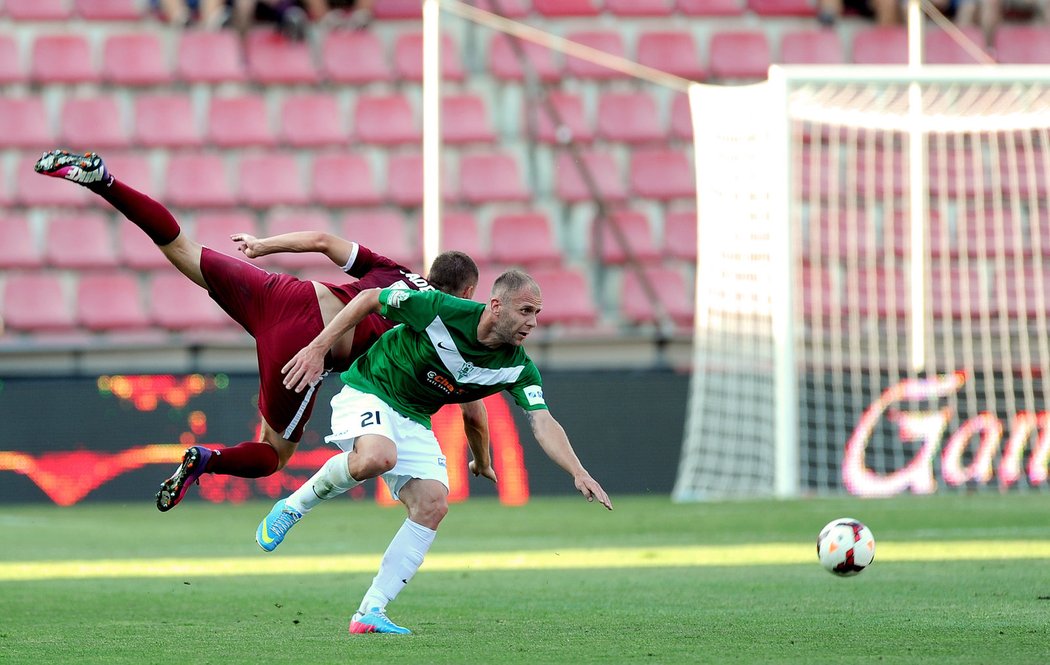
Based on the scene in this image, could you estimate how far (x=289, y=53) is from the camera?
715 inches

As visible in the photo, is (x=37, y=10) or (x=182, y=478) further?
(x=37, y=10)

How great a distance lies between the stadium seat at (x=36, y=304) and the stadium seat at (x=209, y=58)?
9.38 feet

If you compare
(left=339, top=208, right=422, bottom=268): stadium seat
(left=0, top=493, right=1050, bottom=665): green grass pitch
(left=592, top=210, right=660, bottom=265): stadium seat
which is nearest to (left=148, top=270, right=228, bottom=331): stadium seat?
(left=339, top=208, right=422, bottom=268): stadium seat

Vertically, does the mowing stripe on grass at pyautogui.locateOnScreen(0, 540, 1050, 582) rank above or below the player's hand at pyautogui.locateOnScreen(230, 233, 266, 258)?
below

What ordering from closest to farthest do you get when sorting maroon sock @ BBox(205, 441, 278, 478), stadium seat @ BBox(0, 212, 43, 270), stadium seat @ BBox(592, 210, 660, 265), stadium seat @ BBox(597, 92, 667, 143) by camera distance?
maroon sock @ BBox(205, 441, 278, 478)
stadium seat @ BBox(0, 212, 43, 270)
stadium seat @ BBox(592, 210, 660, 265)
stadium seat @ BBox(597, 92, 667, 143)

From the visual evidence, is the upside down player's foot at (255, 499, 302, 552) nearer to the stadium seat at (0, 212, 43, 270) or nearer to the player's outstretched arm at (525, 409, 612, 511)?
the player's outstretched arm at (525, 409, 612, 511)

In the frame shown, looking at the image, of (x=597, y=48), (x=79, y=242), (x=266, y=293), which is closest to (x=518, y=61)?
(x=597, y=48)

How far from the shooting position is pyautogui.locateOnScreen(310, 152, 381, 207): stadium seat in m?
17.3

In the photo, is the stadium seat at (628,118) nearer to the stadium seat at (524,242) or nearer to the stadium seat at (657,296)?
the stadium seat at (524,242)

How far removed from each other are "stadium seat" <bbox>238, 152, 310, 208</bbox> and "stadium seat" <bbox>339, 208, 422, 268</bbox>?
1.91ft

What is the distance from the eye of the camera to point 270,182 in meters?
17.3

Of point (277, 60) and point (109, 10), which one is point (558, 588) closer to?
point (277, 60)

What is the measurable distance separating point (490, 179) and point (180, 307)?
3.53m

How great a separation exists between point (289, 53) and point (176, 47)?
4.21ft
